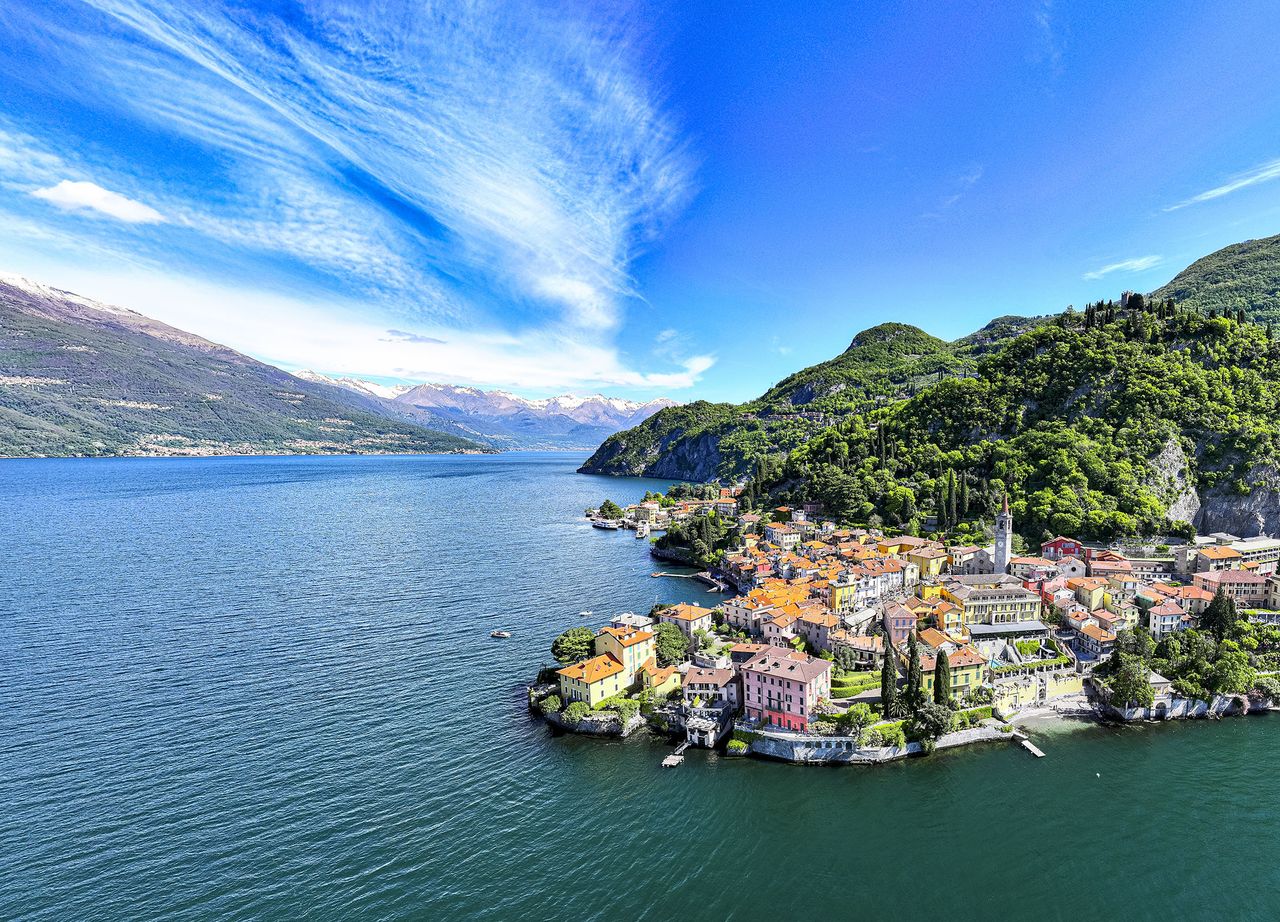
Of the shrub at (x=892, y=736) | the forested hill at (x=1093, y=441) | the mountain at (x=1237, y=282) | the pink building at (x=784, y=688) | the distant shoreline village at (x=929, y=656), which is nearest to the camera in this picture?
the shrub at (x=892, y=736)

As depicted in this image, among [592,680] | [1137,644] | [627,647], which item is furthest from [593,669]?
[1137,644]

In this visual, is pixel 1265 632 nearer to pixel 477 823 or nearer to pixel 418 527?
pixel 477 823

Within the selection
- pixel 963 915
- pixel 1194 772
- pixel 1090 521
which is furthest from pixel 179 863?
pixel 1090 521

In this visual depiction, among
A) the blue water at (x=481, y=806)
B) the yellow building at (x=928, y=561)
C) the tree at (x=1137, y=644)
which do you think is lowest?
the blue water at (x=481, y=806)

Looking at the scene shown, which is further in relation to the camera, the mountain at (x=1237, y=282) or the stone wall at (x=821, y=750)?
the mountain at (x=1237, y=282)

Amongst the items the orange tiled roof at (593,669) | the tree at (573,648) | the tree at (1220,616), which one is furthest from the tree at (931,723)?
the tree at (1220,616)

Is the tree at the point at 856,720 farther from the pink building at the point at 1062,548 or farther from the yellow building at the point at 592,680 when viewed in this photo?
the pink building at the point at 1062,548

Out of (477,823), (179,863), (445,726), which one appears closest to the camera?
(179,863)
